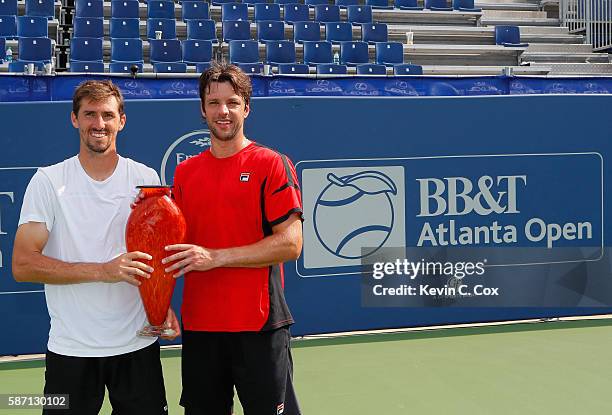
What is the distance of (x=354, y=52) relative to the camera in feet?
45.2

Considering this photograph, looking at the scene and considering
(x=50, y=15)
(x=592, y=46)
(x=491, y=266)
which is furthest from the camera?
(x=592, y=46)

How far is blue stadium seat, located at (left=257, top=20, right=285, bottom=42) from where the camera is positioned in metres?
13.9

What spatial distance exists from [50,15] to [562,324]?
404 inches

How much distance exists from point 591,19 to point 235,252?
16303 mm

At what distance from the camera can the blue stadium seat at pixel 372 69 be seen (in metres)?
12.8

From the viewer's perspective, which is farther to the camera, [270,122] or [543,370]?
[270,122]

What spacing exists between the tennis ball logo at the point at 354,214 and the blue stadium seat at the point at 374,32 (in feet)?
30.4

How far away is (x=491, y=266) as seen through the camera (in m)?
6.19

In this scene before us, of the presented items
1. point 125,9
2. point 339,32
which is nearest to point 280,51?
point 339,32

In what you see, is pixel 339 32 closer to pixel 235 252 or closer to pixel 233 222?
pixel 233 222

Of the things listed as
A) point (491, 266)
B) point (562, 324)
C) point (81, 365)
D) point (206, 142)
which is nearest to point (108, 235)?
point (81, 365)

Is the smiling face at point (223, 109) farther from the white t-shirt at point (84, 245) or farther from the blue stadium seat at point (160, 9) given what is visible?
the blue stadium seat at point (160, 9)

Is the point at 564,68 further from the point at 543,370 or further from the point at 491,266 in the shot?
the point at 543,370

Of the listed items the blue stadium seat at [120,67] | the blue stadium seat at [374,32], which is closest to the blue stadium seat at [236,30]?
the blue stadium seat at [120,67]
